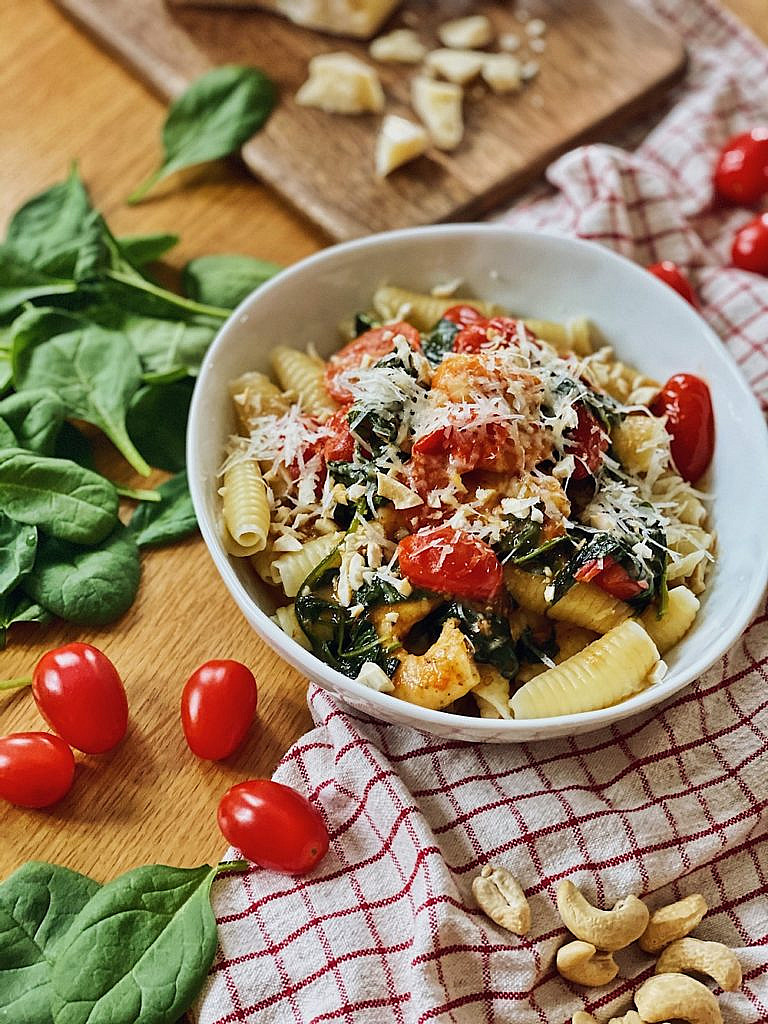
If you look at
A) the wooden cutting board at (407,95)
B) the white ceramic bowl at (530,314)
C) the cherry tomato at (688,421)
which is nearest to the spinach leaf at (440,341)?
the white ceramic bowl at (530,314)

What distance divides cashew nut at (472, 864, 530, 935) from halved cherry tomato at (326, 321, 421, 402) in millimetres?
1100

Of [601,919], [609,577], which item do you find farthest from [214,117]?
[601,919]

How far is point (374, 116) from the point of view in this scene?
11.7 ft

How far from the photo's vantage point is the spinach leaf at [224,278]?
3115 millimetres

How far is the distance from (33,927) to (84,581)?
0.77 meters

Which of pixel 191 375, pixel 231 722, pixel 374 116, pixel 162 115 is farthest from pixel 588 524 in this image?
pixel 162 115

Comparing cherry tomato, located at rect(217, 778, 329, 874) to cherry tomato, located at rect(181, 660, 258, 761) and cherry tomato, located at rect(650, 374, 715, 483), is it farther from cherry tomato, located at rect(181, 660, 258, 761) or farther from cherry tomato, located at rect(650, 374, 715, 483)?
cherry tomato, located at rect(650, 374, 715, 483)

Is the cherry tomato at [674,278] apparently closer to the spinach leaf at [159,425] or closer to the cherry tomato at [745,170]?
the cherry tomato at [745,170]

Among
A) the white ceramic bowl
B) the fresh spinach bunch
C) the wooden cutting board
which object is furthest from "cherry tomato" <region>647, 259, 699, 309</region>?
the fresh spinach bunch

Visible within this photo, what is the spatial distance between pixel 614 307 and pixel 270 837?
5.30 ft

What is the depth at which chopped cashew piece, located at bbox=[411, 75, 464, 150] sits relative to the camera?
11.5 feet

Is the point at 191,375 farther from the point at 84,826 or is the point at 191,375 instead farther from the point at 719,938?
the point at 719,938

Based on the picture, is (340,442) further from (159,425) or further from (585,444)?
(159,425)

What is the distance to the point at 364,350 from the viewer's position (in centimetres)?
261
